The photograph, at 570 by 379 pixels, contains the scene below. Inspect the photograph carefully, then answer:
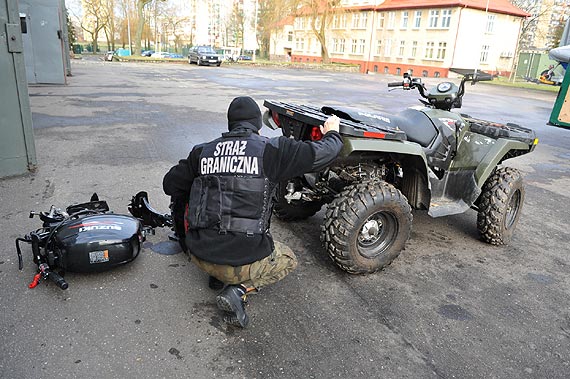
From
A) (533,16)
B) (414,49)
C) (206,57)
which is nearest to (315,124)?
(206,57)

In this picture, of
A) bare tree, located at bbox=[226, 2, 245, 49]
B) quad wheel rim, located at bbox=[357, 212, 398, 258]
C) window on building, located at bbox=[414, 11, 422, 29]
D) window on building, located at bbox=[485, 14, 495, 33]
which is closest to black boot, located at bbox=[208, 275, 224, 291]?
quad wheel rim, located at bbox=[357, 212, 398, 258]

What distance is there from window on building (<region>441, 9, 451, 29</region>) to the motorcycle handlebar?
1929 inches

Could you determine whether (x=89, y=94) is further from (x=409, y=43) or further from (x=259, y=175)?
(x=409, y=43)

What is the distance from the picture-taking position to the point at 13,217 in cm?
465

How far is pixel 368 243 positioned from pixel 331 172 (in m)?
0.75

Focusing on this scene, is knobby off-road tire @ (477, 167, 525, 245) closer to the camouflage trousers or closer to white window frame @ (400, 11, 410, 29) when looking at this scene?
the camouflage trousers

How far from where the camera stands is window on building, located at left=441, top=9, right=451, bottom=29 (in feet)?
149

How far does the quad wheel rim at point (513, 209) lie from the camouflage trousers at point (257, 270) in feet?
9.39

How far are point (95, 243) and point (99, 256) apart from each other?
111mm

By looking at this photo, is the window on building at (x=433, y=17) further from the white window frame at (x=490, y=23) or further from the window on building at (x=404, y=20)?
the white window frame at (x=490, y=23)

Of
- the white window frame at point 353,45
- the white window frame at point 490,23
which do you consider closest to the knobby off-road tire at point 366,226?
the white window frame at point 490,23

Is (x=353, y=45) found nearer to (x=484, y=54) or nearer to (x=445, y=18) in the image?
(x=445, y=18)

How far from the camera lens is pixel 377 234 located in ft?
13.1

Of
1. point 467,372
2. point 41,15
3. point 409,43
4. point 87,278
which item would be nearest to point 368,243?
point 467,372
